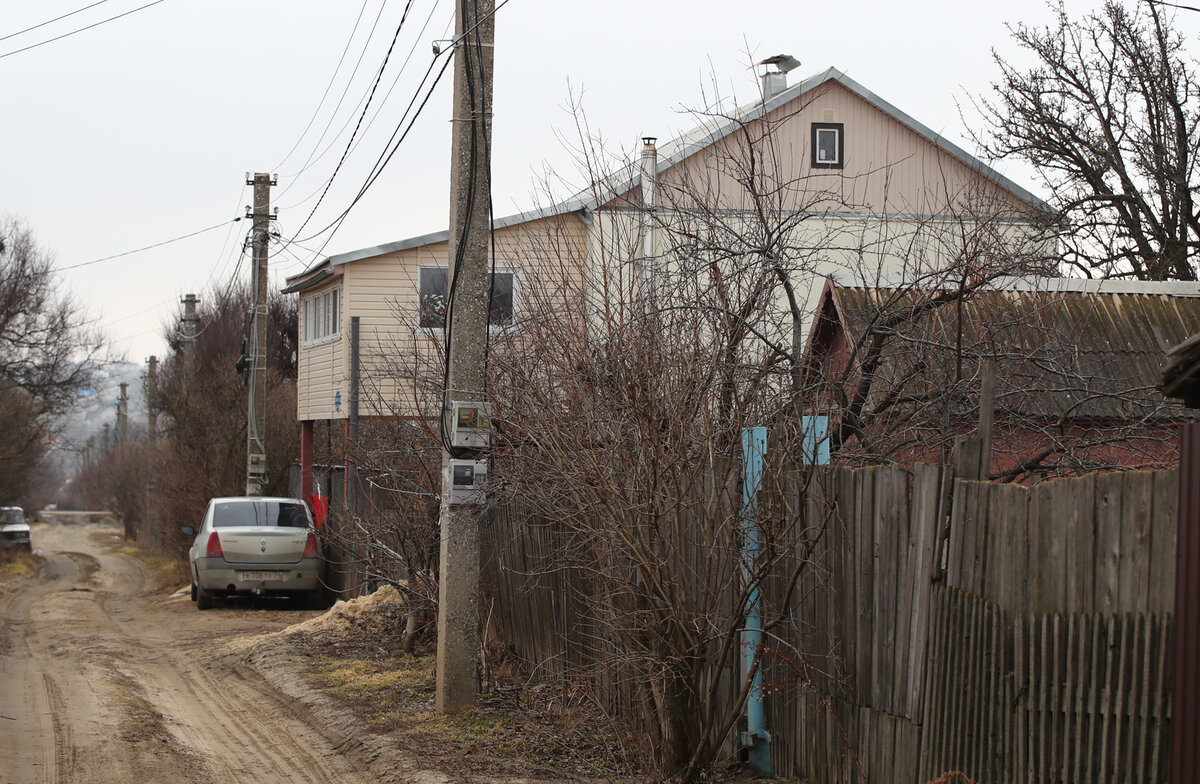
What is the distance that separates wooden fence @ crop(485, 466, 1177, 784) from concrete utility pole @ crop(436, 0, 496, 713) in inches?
104

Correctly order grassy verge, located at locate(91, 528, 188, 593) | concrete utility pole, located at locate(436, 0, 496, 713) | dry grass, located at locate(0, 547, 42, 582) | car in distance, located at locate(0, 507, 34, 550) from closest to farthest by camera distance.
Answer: concrete utility pole, located at locate(436, 0, 496, 713) → grassy verge, located at locate(91, 528, 188, 593) → dry grass, located at locate(0, 547, 42, 582) → car in distance, located at locate(0, 507, 34, 550)

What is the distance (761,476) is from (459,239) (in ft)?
11.7

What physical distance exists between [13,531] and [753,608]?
124 ft

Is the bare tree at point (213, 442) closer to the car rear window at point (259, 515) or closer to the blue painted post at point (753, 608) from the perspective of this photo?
the car rear window at point (259, 515)

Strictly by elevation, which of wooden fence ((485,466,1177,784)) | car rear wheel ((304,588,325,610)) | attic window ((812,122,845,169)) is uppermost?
attic window ((812,122,845,169))

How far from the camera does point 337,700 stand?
934 centimetres

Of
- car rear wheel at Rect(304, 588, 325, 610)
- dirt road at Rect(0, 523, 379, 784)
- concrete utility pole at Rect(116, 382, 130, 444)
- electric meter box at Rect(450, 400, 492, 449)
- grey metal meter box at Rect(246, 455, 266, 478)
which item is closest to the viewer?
dirt road at Rect(0, 523, 379, 784)

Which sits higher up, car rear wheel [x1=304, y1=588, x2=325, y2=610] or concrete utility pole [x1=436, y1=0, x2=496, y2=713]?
concrete utility pole [x1=436, y1=0, x2=496, y2=713]

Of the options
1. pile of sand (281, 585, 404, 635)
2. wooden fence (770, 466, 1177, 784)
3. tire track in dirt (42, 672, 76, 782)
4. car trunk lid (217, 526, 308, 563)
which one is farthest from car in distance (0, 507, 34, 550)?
wooden fence (770, 466, 1177, 784)

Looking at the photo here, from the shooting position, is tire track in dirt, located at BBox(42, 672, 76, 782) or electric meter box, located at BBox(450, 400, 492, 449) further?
electric meter box, located at BBox(450, 400, 492, 449)

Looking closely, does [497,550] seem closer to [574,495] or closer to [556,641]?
[556,641]

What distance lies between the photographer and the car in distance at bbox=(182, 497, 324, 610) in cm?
1617

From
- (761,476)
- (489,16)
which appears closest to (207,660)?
(489,16)

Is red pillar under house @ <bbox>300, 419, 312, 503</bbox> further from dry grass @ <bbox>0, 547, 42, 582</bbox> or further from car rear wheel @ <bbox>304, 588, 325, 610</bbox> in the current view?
dry grass @ <bbox>0, 547, 42, 582</bbox>
